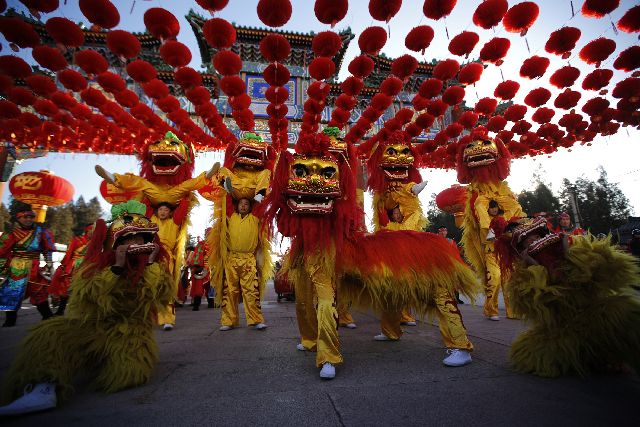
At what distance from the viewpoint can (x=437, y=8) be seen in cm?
362

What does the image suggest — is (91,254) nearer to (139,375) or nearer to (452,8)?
(139,375)

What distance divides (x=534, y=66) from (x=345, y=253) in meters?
4.61

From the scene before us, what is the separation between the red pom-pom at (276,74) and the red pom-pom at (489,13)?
282 centimetres

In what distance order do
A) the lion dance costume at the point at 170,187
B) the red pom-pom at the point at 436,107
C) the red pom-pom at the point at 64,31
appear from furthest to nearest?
the red pom-pom at the point at 436,107
the red pom-pom at the point at 64,31
the lion dance costume at the point at 170,187

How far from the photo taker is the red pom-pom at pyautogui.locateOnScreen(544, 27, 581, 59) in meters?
3.77

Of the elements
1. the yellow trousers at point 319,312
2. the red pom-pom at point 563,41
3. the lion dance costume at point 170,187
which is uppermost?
the red pom-pom at point 563,41

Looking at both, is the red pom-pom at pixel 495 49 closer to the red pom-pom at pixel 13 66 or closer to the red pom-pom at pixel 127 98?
the red pom-pom at pixel 127 98

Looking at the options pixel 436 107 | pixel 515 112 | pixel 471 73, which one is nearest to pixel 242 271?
pixel 436 107

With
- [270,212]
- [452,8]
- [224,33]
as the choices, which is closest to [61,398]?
[270,212]

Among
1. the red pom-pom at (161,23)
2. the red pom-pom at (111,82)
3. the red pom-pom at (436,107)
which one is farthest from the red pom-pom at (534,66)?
the red pom-pom at (111,82)

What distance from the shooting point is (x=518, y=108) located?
18.3 feet

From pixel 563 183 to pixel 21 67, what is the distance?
39.0m

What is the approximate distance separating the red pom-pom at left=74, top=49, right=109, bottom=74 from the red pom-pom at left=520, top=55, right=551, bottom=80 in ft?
21.3

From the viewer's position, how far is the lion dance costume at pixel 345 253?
2074 mm
